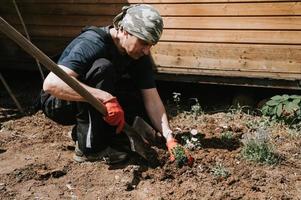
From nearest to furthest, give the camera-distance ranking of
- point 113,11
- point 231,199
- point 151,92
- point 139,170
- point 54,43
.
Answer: point 231,199
point 139,170
point 151,92
point 113,11
point 54,43

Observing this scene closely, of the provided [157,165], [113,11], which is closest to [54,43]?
[113,11]

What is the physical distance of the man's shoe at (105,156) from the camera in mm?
4258

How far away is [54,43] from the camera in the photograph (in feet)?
22.4

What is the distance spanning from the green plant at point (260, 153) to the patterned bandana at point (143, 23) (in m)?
1.22

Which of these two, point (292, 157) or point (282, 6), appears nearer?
point (292, 157)

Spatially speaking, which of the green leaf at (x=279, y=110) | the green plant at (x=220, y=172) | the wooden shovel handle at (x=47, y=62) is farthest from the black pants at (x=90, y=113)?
the green leaf at (x=279, y=110)

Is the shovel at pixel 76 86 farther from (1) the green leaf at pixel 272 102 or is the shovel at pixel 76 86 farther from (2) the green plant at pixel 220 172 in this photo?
(1) the green leaf at pixel 272 102

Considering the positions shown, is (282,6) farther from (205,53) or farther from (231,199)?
(231,199)

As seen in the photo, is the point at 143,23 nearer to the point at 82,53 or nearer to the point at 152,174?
the point at 82,53

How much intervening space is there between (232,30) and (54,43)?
2547 mm

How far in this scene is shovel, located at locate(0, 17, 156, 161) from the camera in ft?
10.3

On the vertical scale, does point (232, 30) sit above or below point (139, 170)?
above

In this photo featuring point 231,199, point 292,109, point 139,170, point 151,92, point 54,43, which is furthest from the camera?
point 54,43

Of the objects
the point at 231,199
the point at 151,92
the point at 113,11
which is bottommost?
the point at 231,199
